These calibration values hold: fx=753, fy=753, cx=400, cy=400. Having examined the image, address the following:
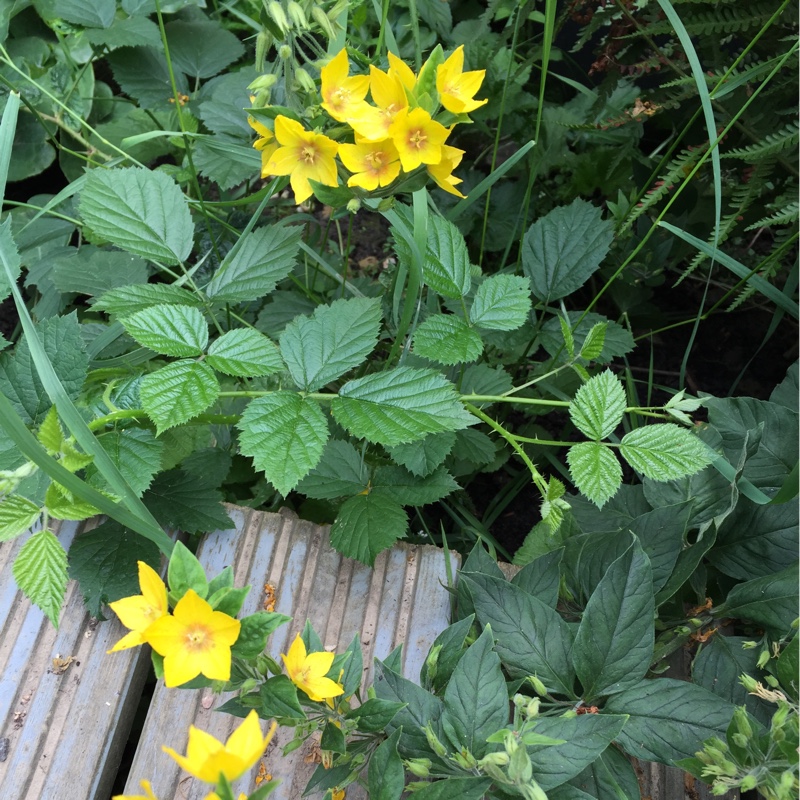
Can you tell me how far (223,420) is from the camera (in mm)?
1135

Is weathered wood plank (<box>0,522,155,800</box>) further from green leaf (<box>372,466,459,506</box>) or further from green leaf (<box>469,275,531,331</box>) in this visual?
green leaf (<box>469,275,531,331</box>)

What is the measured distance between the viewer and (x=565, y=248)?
143 cm

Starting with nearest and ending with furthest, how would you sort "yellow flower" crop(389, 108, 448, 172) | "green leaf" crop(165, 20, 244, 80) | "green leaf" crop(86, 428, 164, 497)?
1. "yellow flower" crop(389, 108, 448, 172)
2. "green leaf" crop(86, 428, 164, 497)
3. "green leaf" crop(165, 20, 244, 80)

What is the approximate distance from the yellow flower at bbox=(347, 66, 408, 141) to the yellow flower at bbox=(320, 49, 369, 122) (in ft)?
0.05

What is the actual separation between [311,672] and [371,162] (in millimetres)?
646

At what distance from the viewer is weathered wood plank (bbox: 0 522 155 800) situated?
994 mm

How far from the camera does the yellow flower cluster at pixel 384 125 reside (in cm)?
96

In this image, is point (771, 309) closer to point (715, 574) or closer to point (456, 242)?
point (715, 574)

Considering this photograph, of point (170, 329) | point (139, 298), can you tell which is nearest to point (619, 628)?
point (170, 329)

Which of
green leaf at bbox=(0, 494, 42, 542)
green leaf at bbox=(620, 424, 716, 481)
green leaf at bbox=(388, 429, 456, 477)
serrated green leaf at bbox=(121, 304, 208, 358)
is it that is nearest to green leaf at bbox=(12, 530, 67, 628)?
green leaf at bbox=(0, 494, 42, 542)

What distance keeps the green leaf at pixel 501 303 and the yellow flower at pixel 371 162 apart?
29cm

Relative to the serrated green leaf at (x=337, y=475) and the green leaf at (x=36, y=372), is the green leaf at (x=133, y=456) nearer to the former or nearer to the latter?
the green leaf at (x=36, y=372)

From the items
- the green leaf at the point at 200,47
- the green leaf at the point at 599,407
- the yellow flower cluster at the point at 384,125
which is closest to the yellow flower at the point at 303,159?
the yellow flower cluster at the point at 384,125

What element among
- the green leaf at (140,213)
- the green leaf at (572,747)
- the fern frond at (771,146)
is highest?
the fern frond at (771,146)
